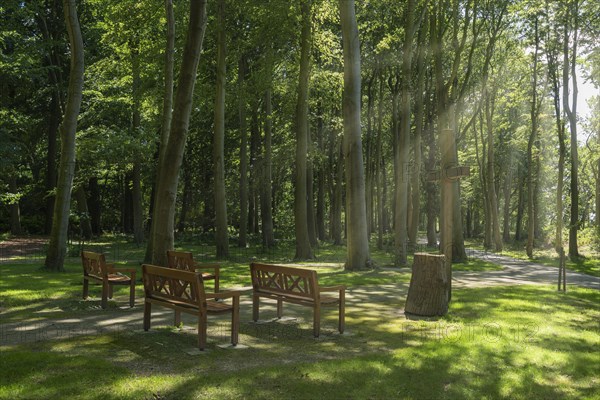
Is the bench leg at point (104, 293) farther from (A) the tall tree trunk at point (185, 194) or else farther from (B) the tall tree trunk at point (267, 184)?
(A) the tall tree trunk at point (185, 194)

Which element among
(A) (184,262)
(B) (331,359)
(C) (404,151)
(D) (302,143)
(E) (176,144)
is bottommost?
(B) (331,359)

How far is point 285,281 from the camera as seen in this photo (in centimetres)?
871

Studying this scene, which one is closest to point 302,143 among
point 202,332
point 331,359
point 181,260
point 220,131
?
point 220,131

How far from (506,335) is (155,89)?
1732 centimetres

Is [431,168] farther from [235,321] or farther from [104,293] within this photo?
[235,321]

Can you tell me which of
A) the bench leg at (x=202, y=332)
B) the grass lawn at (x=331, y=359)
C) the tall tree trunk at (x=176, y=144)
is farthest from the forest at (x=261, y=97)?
the bench leg at (x=202, y=332)

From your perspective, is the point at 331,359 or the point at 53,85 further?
the point at 53,85

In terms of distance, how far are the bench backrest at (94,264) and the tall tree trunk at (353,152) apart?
822 cm

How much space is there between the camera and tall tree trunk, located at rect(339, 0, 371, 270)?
55.9 ft

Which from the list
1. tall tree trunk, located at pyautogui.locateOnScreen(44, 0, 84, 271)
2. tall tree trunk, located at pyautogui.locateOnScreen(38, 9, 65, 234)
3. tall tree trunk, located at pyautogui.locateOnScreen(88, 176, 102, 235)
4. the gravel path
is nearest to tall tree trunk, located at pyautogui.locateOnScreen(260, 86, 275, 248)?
tall tree trunk, located at pyautogui.locateOnScreen(38, 9, 65, 234)

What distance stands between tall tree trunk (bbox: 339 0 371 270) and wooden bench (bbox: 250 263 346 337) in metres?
7.68

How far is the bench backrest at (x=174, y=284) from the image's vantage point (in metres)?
7.05

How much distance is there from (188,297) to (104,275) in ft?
10.6

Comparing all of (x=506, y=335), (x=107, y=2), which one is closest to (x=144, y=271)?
(x=506, y=335)
